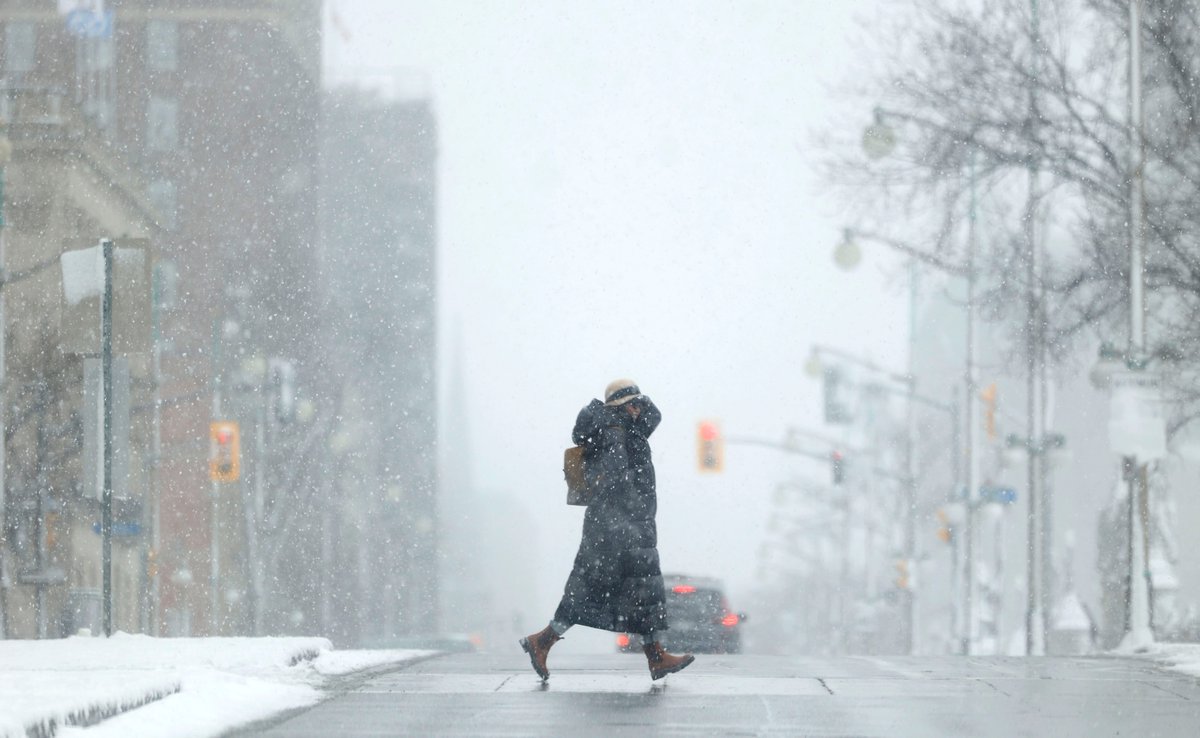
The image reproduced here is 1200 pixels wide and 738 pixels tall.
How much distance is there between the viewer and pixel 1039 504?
31938 millimetres

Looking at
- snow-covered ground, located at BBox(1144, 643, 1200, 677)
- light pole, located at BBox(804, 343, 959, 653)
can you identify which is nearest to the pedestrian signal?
light pole, located at BBox(804, 343, 959, 653)

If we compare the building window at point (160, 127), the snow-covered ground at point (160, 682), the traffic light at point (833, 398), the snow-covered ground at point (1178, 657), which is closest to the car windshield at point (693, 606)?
the snow-covered ground at point (1178, 657)

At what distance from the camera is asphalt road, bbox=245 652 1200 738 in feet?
26.1

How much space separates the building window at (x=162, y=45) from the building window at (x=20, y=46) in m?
6.97

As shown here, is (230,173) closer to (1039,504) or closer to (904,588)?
(904,588)

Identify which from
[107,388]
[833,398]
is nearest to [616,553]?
[107,388]

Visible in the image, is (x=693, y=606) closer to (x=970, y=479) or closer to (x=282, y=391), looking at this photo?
(x=970, y=479)

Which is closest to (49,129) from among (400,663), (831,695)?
(400,663)

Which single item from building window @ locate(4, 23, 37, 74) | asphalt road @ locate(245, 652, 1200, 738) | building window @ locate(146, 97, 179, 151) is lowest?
asphalt road @ locate(245, 652, 1200, 738)

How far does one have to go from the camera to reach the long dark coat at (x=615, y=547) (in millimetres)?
10242

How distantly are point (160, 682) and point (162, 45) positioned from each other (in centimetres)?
7014

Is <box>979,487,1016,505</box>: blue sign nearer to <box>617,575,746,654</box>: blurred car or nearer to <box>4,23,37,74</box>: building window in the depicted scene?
<box>617,575,746,654</box>: blurred car

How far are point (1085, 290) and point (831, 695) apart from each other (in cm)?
1553

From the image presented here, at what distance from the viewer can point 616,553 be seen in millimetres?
10227
